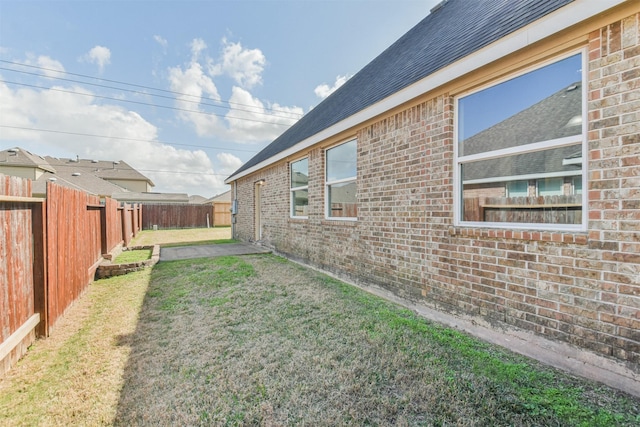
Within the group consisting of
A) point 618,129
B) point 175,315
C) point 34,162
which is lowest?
point 175,315

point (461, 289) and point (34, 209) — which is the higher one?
point (34, 209)

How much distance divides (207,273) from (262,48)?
45.5 feet

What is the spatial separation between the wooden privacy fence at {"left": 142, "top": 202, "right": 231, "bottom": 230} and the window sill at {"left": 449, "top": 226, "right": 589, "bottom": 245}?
2338 centimetres

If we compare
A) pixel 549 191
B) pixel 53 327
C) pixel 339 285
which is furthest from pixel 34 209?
pixel 549 191

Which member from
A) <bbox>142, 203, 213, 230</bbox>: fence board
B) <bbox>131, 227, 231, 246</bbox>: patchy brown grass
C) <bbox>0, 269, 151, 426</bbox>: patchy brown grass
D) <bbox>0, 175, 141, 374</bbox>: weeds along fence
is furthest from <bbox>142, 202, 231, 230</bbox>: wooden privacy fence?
<bbox>0, 269, 151, 426</bbox>: patchy brown grass

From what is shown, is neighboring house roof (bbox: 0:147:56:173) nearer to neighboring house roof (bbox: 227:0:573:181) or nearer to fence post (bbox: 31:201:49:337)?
fence post (bbox: 31:201:49:337)

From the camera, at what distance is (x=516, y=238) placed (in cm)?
280

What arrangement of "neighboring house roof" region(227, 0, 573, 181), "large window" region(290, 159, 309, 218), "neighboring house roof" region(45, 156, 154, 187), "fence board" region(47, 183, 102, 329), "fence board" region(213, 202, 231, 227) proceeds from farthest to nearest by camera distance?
"neighboring house roof" region(45, 156, 154, 187) < "fence board" region(213, 202, 231, 227) < "large window" region(290, 159, 309, 218) < "fence board" region(47, 183, 102, 329) < "neighboring house roof" region(227, 0, 573, 181)

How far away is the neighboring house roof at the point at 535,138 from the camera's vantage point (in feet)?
8.50

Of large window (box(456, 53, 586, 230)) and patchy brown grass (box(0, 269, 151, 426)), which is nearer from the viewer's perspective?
patchy brown grass (box(0, 269, 151, 426))

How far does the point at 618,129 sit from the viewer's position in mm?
2189

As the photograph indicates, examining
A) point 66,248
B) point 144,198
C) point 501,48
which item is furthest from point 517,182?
point 144,198

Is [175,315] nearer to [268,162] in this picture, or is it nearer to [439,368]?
[439,368]

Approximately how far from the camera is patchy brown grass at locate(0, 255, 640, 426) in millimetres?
1967
